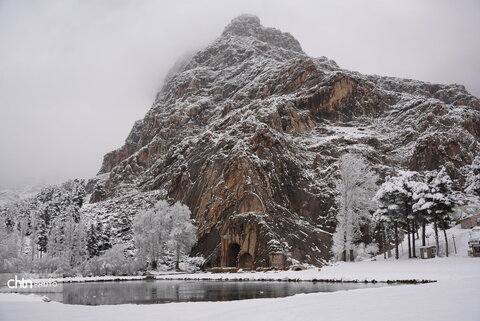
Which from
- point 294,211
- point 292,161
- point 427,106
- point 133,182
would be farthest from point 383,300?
point 133,182

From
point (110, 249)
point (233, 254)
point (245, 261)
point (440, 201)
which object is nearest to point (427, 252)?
point (440, 201)

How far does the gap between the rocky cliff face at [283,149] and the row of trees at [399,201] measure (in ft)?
60.6

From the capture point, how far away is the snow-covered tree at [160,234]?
80188 millimetres

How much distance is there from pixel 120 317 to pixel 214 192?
274 ft

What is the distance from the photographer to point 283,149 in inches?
4518

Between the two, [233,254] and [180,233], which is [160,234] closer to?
[180,233]

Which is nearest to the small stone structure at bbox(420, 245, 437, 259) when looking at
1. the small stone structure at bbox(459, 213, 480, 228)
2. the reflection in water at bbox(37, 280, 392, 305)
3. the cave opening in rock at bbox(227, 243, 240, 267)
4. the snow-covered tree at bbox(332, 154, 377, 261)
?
the snow-covered tree at bbox(332, 154, 377, 261)

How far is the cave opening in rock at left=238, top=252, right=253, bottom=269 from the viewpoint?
7837 centimetres

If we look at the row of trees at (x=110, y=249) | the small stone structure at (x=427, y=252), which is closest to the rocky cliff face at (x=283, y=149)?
the row of trees at (x=110, y=249)

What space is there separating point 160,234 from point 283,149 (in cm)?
5014

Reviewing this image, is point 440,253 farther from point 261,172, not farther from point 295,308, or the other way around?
point 261,172

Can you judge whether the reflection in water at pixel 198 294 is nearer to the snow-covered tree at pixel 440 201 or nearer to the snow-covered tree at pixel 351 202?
the snow-covered tree at pixel 440 201

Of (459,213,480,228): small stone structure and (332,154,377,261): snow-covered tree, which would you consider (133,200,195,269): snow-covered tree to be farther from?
(459,213,480,228): small stone structure

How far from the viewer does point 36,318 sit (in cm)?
1775
